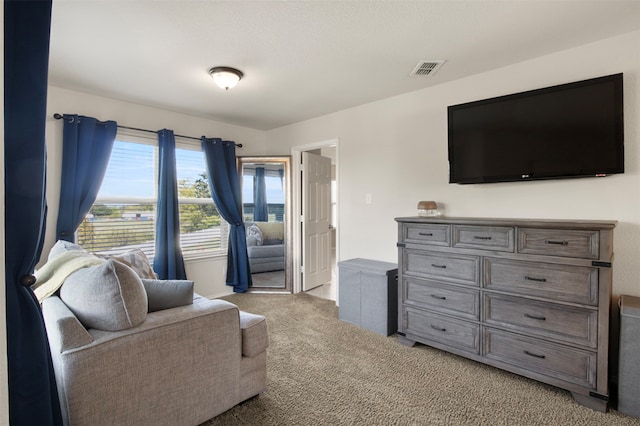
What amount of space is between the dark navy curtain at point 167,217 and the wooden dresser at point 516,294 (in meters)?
2.64

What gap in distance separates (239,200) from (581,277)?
12.5 feet

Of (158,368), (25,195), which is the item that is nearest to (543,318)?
(158,368)

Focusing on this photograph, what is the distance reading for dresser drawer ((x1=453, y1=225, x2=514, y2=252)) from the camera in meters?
2.28

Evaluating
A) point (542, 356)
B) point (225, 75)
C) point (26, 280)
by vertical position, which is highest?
point (225, 75)

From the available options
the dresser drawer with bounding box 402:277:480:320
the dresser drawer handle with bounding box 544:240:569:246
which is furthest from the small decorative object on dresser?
the dresser drawer handle with bounding box 544:240:569:246

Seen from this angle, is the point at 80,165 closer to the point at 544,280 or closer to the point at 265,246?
the point at 265,246

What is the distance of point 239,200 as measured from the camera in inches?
179

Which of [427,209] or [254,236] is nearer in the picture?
[427,209]

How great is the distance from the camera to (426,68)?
273 cm

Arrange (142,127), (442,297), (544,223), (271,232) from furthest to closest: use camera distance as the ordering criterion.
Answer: (271,232) → (142,127) → (442,297) → (544,223)

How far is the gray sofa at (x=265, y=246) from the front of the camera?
18.5ft

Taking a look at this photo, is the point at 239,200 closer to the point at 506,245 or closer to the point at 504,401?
the point at 506,245

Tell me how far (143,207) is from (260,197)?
2.27 m

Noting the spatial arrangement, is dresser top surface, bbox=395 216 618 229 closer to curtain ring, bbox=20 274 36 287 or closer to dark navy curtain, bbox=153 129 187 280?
curtain ring, bbox=20 274 36 287
